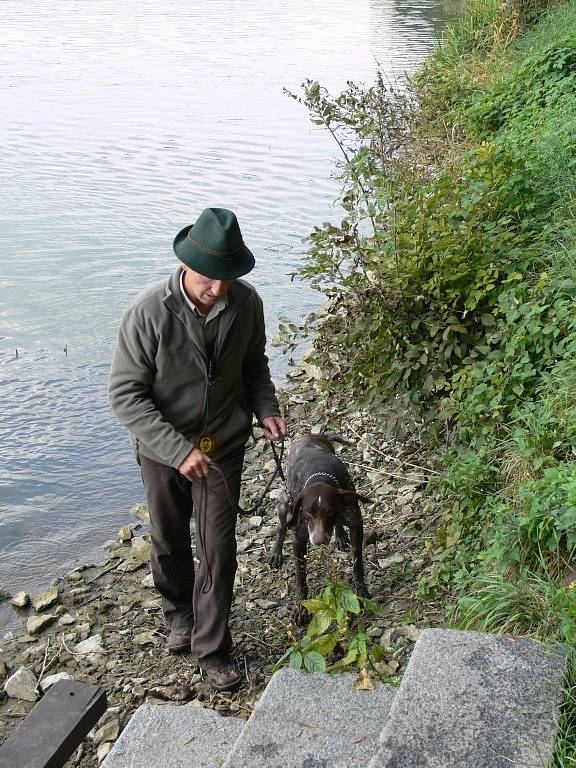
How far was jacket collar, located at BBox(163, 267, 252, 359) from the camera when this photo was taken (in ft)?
15.0

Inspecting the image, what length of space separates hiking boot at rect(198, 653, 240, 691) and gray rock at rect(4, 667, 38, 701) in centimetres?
109

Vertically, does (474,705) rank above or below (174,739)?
above

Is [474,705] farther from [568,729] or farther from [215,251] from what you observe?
[215,251]

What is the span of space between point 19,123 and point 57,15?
61.4 feet

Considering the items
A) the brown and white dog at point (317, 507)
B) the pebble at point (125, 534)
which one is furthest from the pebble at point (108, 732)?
the pebble at point (125, 534)

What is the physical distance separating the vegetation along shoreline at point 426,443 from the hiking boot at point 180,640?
0.08m

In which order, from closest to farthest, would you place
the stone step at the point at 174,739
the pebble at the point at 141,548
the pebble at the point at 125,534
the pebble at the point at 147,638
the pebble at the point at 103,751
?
the stone step at the point at 174,739 → the pebble at the point at 103,751 → the pebble at the point at 147,638 → the pebble at the point at 141,548 → the pebble at the point at 125,534

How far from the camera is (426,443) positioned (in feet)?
21.1

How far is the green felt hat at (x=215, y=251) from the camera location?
4.38 m

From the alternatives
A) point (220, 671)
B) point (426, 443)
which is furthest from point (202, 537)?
point (426, 443)

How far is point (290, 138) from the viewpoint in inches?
755

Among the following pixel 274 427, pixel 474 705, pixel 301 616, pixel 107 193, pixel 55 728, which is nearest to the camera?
pixel 474 705

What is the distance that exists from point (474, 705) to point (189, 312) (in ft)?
7.68

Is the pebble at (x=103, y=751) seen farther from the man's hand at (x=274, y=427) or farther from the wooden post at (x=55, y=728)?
the man's hand at (x=274, y=427)
